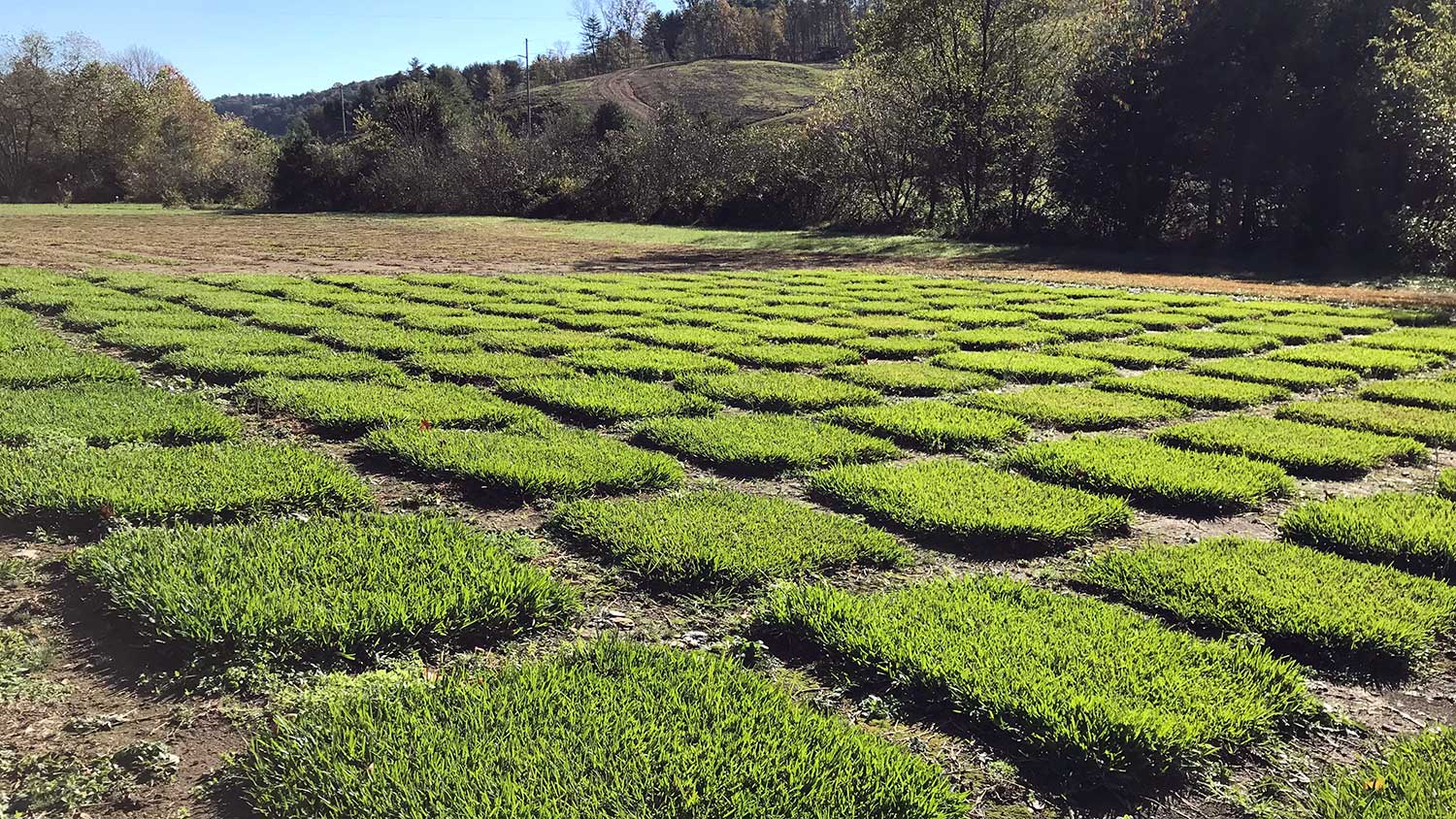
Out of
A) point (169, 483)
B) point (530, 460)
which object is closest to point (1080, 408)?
point (530, 460)

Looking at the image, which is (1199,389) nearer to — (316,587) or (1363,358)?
(1363,358)

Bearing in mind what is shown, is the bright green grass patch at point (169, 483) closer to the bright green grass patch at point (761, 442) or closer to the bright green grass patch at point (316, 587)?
the bright green grass patch at point (316, 587)

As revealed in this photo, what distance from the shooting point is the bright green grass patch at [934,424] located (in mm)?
5352

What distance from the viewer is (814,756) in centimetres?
223

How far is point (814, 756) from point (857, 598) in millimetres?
942

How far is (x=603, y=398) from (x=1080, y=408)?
10.1ft

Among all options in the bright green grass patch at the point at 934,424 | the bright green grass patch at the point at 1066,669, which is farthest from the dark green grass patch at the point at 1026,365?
the bright green grass patch at the point at 1066,669

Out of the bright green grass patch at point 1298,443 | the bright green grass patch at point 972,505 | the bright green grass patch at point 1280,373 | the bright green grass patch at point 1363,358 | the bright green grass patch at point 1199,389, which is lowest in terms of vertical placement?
the bright green grass patch at point 972,505

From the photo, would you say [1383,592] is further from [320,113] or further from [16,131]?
[320,113]

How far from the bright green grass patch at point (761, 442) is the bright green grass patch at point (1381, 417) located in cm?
301

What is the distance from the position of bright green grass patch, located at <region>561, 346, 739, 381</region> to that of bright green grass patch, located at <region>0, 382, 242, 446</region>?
278 cm

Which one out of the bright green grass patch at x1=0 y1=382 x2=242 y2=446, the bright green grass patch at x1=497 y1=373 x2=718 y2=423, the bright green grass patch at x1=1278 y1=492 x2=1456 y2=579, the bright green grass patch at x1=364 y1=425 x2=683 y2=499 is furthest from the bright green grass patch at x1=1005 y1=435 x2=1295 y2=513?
the bright green grass patch at x1=0 y1=382 x2=242 y2=446

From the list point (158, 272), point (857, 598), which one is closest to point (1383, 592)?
point (857, 598)

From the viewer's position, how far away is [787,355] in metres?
7.95
